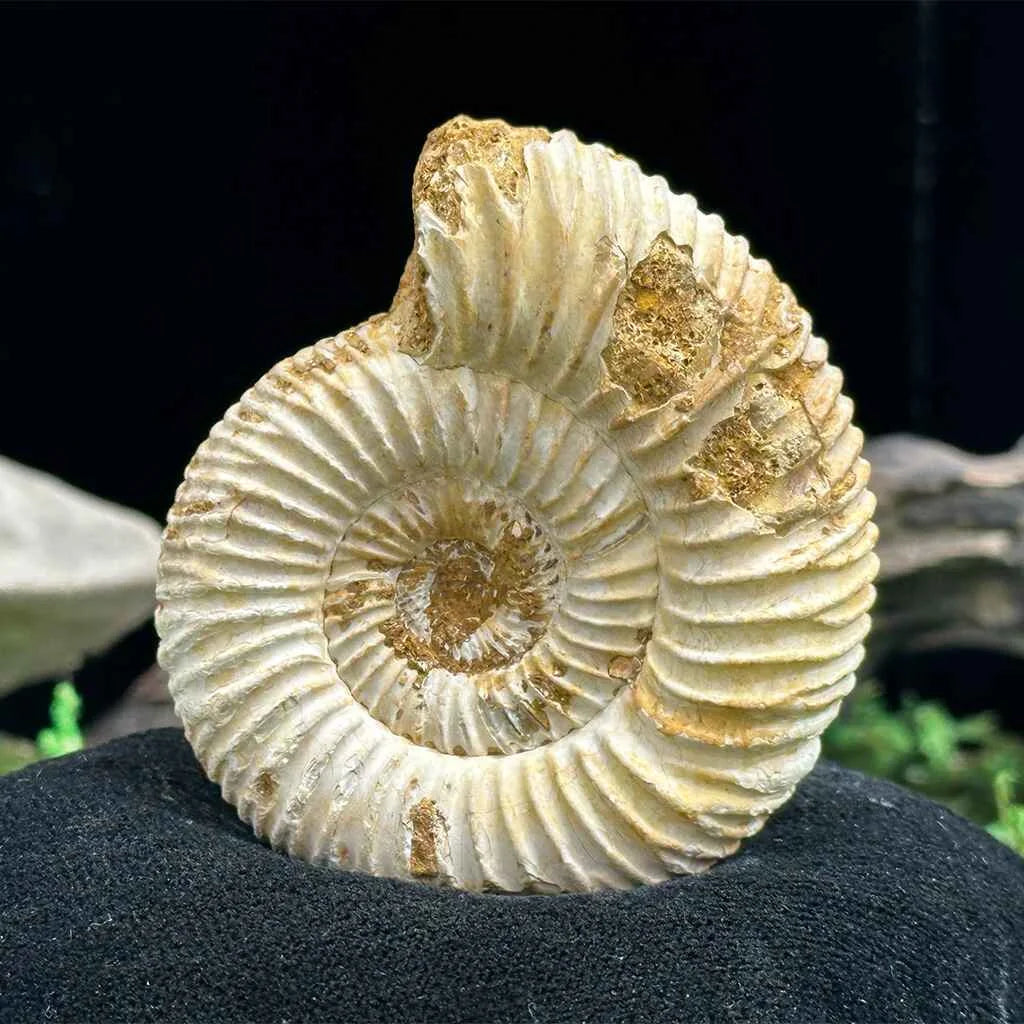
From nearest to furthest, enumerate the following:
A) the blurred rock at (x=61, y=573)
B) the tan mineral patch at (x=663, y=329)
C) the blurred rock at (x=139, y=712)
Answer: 1. the tan mineral patch at (x=663, y=329)
2. the blurred rock at (x=61, y=573)
3. the blurred rock at (x=139, y=712)

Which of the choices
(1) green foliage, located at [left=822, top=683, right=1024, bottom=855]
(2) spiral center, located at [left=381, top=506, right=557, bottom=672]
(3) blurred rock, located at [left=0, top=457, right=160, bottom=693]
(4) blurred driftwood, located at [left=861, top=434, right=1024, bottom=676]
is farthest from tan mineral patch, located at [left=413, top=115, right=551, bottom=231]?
(1) green foliage, located at [left=822, top=683, right=1024, bottom=855]

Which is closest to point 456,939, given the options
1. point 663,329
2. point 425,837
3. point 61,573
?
point 425,837

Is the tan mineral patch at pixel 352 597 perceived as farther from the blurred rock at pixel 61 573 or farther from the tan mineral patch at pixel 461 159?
the blurred rock at pixel 61 573

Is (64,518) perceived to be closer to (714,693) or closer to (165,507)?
(165,507)

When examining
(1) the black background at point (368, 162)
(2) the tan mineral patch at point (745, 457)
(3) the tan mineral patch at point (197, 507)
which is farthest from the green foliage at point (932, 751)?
(3) the tan mineral patch at point (197, 507)

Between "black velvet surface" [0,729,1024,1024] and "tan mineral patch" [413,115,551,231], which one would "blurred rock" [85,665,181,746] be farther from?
"tan mineral patch" [413,115,551,231]

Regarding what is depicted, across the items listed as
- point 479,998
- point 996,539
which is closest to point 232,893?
point 479,998
